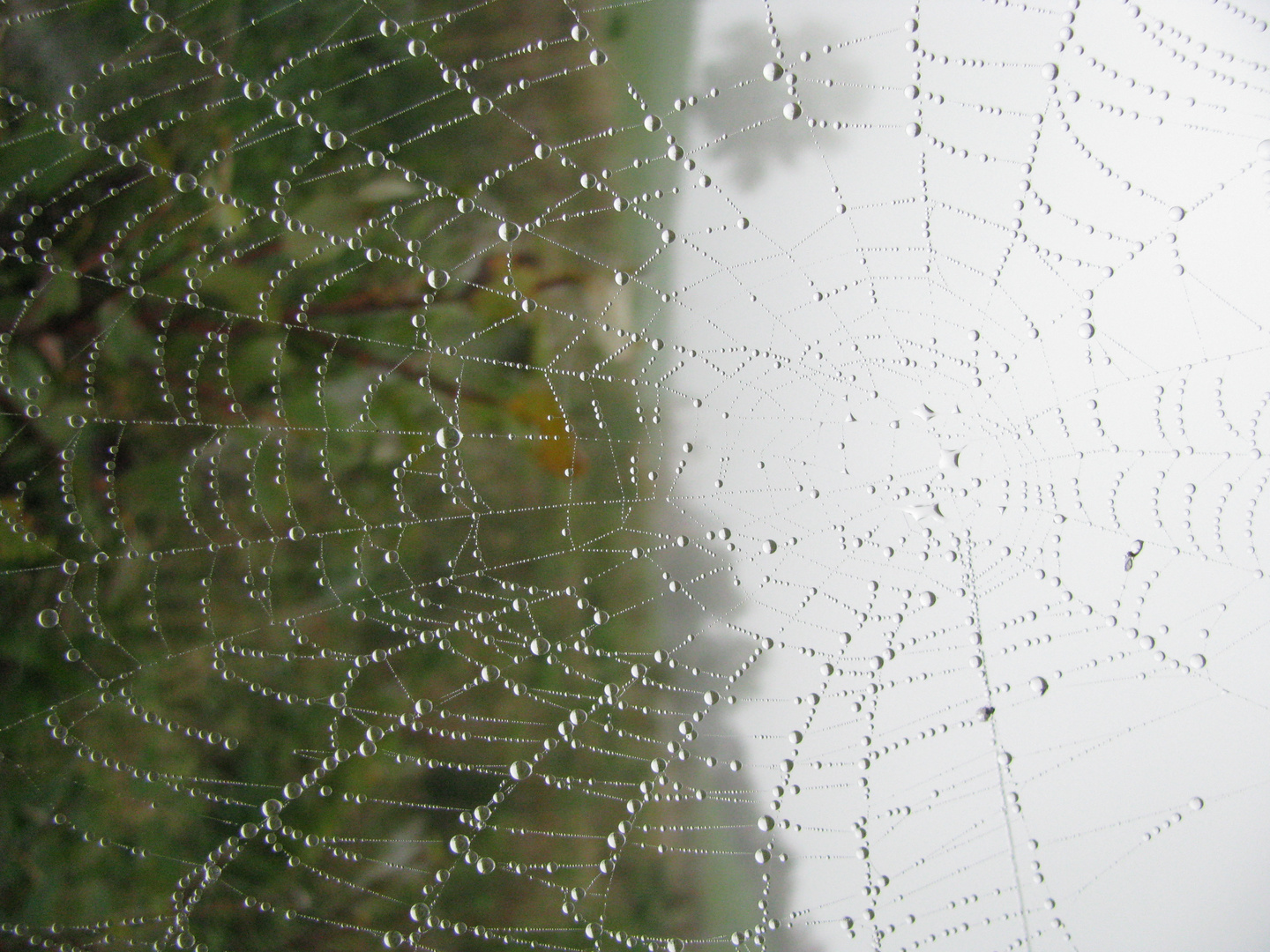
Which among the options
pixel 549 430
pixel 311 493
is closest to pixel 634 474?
pixel 549 430

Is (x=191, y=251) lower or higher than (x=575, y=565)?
higher

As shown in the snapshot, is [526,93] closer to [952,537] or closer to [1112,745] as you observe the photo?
[952,537]

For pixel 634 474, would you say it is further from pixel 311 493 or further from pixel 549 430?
pixel 311 493

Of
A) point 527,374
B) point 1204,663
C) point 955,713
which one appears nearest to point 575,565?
point 527,374

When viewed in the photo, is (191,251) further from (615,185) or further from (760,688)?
(760,688)

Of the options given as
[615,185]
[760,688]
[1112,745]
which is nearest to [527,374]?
[615,185]

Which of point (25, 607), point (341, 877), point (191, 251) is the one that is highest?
point (191, 251)
